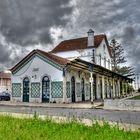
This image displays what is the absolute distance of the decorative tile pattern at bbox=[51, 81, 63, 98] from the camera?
31156mm

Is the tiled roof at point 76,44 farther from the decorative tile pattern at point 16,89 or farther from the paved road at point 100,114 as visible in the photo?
the paved road at point 100,114

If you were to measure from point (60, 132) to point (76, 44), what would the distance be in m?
46.4

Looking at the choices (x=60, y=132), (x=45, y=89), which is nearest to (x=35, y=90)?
(x=45, y=89)

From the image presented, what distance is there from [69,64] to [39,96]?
5.07m

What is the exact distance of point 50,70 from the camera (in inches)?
1262

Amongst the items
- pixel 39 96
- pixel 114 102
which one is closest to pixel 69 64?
pixel 39 96

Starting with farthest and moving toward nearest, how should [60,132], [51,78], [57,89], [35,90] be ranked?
[35,90] → [51,78] → [57,89] → [60,132]

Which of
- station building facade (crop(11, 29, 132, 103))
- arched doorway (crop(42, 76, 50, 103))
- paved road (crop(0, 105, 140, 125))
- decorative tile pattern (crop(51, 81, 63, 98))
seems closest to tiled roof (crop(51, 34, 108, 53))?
station building facade (crop(11, 29, 132, 103))

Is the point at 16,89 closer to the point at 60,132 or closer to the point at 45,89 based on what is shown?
the point at 45,89

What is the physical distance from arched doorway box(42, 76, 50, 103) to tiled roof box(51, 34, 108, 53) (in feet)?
68.8

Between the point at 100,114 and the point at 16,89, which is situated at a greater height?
the point at 16,89

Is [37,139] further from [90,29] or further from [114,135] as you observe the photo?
[90,29]

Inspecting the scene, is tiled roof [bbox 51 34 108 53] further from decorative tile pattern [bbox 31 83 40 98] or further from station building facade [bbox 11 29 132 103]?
decorative tile pattern [bbox 31 83 40 98]

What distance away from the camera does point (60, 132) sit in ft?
28.4
